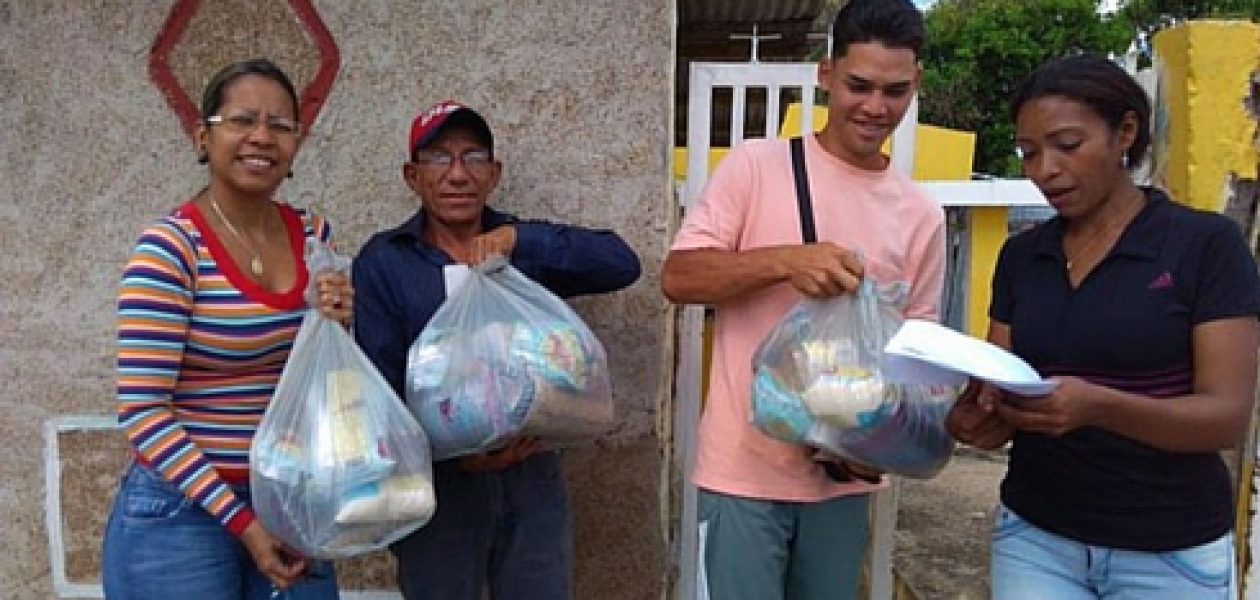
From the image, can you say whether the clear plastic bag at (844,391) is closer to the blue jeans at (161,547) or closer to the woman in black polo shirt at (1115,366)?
the woman in black polo shirt at (1115,366)

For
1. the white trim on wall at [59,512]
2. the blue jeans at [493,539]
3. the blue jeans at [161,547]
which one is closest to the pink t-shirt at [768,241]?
the blue jeans at [493,539]

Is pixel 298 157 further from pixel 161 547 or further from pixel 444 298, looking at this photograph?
pixel 161 547

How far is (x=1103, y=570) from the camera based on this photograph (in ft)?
6.34

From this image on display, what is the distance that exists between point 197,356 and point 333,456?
279 millimetres

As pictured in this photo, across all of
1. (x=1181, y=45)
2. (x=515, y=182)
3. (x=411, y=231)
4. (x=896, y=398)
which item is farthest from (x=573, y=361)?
(x=1181, y=45)

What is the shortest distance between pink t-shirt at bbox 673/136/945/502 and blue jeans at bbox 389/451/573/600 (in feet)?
1.23

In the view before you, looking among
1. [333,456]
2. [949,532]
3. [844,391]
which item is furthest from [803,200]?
[949,532]

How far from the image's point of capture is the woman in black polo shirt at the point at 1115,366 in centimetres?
180

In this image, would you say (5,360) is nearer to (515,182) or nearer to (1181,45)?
(515,182)

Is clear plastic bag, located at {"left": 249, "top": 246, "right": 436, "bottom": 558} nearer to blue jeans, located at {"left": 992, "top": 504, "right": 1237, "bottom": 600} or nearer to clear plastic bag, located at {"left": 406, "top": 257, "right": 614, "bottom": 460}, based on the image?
clear plastic bag, located at {"left": 406, "top": 257, "right": 614, "bottom": 460}

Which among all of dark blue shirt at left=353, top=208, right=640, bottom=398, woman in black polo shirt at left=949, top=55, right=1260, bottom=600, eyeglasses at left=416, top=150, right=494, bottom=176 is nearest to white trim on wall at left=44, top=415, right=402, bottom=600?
dark blue shirt at left=353, top=208, right=640, bottom=398

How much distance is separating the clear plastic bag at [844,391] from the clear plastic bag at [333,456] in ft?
2.12

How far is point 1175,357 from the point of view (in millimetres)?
1828

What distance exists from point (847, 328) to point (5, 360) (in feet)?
7.04
